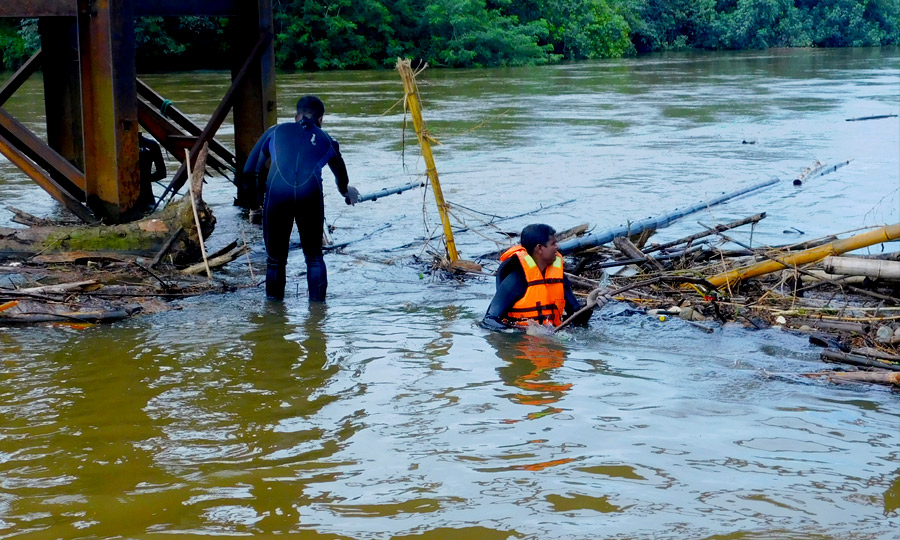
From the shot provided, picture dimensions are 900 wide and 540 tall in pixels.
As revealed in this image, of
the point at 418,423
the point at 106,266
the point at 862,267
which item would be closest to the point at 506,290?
the point at 418,423

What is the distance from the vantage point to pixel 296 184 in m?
8.33

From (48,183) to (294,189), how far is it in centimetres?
328

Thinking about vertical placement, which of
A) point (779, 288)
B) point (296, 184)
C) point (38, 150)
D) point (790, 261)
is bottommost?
point (779, 288)

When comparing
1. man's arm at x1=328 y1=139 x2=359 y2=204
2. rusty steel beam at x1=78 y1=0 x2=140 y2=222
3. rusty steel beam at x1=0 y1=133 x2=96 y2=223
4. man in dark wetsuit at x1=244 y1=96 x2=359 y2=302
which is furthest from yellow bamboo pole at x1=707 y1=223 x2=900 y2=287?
rusty steel beam at x1=0 y1=133 x2=96 y2=223

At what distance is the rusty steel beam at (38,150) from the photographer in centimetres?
1032

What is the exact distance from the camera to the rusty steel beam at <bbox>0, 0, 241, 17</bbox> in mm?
9469

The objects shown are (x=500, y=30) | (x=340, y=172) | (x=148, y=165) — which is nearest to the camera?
(x=340, y=172)

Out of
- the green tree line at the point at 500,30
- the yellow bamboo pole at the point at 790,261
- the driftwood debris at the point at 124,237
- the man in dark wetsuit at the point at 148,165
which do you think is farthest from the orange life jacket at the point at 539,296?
the green tree line at the point at 500,30

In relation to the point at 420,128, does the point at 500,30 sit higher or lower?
higher

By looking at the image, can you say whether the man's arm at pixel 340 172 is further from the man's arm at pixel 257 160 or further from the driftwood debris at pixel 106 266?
the driftwood debris at pixel 106 266

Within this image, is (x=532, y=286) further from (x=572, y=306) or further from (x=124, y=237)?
(x=124, y=237)

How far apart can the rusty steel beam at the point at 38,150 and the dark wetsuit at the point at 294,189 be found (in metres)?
2.71

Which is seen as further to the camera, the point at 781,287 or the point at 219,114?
the point at 219,114

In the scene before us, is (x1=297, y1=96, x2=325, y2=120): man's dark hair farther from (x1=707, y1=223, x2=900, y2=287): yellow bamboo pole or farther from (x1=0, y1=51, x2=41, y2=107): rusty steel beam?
(x1=0, y1=51, x2=41, y2=107): rusty steel beam
